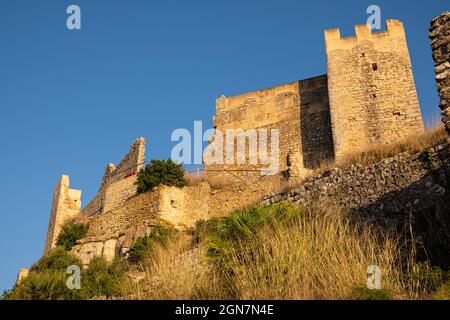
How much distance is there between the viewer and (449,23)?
8594 millimetres

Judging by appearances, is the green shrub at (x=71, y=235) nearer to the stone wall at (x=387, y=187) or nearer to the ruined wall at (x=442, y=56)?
the stone wall at (x=387, y=187)

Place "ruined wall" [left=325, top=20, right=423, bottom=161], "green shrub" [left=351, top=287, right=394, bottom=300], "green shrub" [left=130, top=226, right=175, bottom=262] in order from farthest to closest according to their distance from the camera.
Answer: "ruined wall" [left=325, top=20, right=423, bottom=161] → "green shrub" [left=130, top=226, right=175, bottom=262] → "green shrub" [left=351, top=287, right=394, bottom=300]

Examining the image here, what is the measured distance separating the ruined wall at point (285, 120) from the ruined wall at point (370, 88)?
1454 millimetres

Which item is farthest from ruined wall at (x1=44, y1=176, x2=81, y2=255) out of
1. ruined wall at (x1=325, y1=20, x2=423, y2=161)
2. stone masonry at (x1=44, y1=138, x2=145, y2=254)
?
ruined wall at (x1=325, y1=20, x2=423, y2=161)

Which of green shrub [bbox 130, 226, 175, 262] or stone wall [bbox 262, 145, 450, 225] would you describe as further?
green shrub [bbox 130, 226, 175, 262]

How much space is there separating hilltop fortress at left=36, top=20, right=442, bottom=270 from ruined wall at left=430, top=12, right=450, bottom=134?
9.17 meters

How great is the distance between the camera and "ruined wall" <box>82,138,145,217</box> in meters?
22.1

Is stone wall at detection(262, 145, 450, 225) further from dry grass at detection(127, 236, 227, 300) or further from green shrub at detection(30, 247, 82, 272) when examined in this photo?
green shrub at detection(30, 247, 82, 272)

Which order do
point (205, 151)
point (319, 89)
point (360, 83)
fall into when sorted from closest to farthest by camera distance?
point (360, 83) → point (319, 89) → point (205, 151)

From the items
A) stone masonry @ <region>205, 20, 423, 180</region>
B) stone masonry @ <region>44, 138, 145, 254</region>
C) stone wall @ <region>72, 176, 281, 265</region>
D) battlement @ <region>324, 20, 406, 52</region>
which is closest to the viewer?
stone wall @ <region>72, 176, 281, 265</region>

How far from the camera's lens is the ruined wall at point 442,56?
8.26 metres

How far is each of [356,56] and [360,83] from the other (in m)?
1.37
